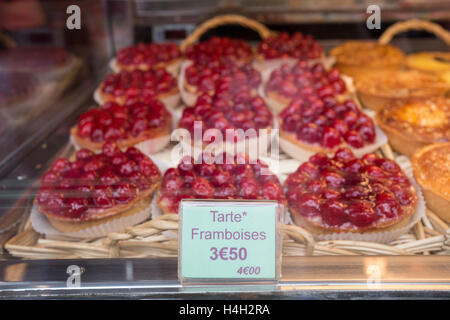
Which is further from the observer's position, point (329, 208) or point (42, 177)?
point (42, 177)

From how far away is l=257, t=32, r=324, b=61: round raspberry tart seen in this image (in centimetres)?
242

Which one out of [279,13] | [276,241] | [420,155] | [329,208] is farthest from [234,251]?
[279,13]

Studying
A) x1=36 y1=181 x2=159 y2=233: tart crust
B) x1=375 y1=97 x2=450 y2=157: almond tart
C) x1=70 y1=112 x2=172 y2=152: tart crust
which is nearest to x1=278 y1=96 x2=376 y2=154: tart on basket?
x1=375 y1=97 x2=450 y2=157: almond tart

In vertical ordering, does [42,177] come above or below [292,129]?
below

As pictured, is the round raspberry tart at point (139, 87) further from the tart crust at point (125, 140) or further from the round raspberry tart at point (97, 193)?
the round raspberry tart at point (97, 193)

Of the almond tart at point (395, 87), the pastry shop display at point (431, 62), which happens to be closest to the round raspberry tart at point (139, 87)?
the almond tart at point (395, 87)

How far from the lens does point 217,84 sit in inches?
81.5

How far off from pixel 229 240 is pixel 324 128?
91 centimetres

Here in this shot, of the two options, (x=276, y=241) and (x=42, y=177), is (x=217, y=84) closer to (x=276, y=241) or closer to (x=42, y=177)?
(x=42, y=177)

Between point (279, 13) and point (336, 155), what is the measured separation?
1.37 meters

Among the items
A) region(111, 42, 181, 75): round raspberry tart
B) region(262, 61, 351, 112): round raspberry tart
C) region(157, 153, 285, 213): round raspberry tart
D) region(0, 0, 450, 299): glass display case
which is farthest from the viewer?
region(111, 42, 181, 75): round raspberry tart

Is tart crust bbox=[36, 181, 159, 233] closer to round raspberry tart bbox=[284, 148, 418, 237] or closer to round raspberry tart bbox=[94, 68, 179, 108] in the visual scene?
round raspberry tart bbox=[284, 148, 418, 237]

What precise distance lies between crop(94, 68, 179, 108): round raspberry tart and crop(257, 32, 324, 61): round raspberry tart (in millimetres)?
569

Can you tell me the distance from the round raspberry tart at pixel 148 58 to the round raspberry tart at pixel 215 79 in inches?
5.4
